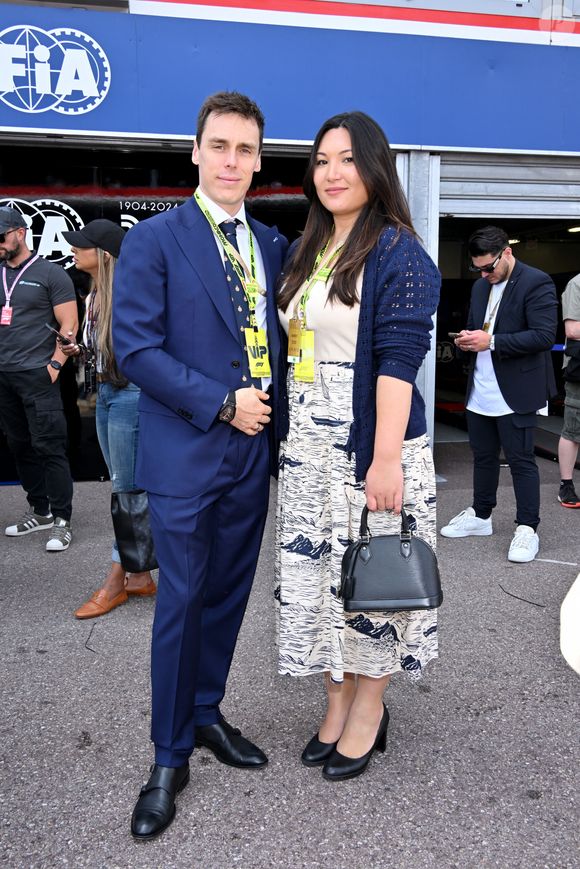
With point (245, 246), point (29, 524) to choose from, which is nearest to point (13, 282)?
point (29, 524)

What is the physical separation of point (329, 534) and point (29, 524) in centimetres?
320

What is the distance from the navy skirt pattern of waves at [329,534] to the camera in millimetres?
2188

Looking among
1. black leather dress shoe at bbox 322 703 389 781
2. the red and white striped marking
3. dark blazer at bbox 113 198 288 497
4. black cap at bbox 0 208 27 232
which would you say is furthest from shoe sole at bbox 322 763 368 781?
the red and white striped marking

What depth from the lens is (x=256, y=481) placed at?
226 cm

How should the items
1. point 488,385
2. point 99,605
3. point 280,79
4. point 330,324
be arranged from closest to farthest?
point 330,324 < point 99,605 < point 488,385 < point 280,79

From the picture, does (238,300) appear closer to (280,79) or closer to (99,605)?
(99,605)

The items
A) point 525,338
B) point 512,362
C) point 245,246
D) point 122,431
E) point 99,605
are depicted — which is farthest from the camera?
point 512,362

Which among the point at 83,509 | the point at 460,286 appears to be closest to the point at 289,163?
the point at 83,509

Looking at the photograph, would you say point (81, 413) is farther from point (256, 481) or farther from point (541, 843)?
point (541, 843)

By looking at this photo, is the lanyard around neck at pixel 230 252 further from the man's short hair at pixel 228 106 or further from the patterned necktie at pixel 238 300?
the man's short hair at pixel 228 106

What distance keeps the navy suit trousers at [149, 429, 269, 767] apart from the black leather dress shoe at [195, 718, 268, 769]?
14 cm

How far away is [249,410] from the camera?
2.07 meters

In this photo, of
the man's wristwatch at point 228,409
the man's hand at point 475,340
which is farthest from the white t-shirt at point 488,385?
the man's wristwatch at point 228,409

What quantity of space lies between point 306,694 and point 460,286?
40.8ft
